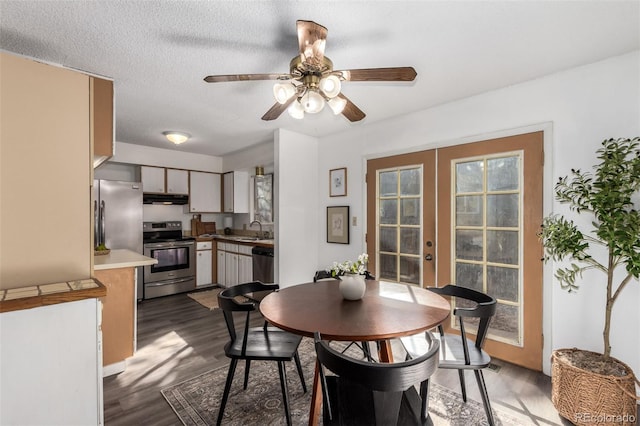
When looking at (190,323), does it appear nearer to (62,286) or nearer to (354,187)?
(62,286)

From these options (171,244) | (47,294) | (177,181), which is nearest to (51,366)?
(47,294)

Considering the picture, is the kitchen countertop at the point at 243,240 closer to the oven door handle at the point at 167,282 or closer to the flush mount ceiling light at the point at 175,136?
the oven door handle at the point at 167,282

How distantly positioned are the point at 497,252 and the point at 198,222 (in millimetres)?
4983

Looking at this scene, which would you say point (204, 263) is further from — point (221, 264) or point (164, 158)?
point (164, 158)

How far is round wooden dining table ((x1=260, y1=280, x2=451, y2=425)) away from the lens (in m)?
1.40

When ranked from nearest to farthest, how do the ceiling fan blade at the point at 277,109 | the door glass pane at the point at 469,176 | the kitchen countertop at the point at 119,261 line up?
1. the ceiling fan blade at the point at 277,109
2. the kitchen countertop at the point at 119,261
3. the door glass pane at the point at 469,176

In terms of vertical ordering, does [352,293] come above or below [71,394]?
above

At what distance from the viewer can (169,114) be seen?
11.0 feet

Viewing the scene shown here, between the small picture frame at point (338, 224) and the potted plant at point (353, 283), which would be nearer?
the potted plant at point (353, 283)

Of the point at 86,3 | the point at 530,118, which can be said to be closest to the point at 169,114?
the point at 86,3

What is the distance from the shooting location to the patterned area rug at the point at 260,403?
6.13ft

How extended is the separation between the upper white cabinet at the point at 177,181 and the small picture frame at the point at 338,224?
9.22 ft

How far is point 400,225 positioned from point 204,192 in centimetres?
379

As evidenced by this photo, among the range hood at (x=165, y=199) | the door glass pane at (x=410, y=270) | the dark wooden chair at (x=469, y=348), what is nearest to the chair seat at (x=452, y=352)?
the dark wooden chair at (x=469, y=348)
